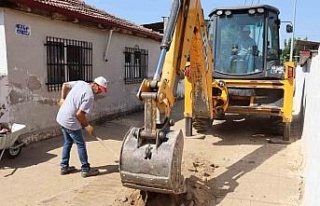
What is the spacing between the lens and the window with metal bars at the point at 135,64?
12.3 meters

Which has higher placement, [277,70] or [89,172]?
[277,70]

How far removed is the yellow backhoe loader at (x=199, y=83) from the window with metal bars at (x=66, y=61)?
3134mm

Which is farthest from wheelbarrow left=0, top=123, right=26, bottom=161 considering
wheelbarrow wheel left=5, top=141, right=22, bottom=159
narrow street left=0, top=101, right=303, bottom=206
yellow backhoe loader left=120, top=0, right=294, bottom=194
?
yellow backhoe loader left=120, top=0, right=294, bottom=194

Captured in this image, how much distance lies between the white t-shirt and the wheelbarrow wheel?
1.26 m

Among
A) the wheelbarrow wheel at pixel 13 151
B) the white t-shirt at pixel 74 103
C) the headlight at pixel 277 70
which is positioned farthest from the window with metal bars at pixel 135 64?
the white t-shirt at pixel 74 103

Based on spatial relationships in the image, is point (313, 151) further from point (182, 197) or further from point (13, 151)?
point (13, 151)

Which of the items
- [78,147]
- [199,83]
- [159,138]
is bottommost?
[78,147]

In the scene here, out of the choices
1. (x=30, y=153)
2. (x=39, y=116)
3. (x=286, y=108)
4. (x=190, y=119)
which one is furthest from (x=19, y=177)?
(x=286, y=108)

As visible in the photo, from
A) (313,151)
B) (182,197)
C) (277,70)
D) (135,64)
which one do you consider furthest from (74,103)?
(135,64)

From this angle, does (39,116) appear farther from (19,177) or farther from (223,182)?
(223,182)

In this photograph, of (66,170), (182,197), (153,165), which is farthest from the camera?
(66,170)

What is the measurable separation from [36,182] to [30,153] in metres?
1.65

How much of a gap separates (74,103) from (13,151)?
169cm

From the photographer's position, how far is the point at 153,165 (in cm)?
374
